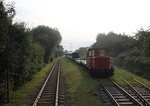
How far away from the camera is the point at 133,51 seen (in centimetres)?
4650

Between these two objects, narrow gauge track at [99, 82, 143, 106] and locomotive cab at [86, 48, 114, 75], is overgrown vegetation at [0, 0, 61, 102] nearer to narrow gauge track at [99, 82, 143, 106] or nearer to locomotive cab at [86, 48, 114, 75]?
narrow gauge track at [99, 82, 143, 106]

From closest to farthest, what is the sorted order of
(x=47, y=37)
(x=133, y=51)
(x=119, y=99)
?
(x=119, y=99) < (x=133, y=51) < (x=47, y=37)

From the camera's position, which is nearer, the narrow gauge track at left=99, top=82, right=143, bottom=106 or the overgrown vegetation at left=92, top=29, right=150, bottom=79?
the narrow gauge track at left=99, top=82, right=143, bottom=106

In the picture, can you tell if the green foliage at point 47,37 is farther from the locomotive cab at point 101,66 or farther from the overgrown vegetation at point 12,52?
the overgrown vegetation at point 12,52

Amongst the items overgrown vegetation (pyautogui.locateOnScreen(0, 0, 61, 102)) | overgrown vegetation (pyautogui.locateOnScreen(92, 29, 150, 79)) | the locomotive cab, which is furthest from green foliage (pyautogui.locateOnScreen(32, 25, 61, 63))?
overgrown vegetation (pyautogui.locateOnScreen(0, 0, 61, 102))

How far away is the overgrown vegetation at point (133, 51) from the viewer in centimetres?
3224

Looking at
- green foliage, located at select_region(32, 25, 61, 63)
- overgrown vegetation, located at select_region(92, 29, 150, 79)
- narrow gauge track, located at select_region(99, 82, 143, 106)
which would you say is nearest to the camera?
narrow gauge track, located at select_region(99, 82, 143, 106)

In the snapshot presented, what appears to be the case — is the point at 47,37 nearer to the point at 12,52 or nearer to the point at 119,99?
the point at 12,52

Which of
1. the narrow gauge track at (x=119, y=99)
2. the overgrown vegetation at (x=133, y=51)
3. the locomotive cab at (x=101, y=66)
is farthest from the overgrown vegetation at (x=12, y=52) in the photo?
the overgrown vegetation at (x=133, y=51)

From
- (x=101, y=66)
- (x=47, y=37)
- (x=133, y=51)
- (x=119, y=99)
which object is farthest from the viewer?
(x=47, y=37)

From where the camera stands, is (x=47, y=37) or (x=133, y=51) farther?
(x=47, y=37)

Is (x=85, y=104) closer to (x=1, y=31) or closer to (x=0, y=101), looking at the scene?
(x=0, y=101)

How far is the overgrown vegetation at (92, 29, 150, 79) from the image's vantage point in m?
32.2

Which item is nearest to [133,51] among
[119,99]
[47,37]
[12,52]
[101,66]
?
[47,37]
